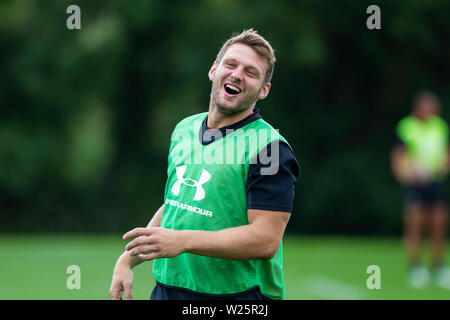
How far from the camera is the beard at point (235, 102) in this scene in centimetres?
343

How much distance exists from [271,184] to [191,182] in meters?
0.41

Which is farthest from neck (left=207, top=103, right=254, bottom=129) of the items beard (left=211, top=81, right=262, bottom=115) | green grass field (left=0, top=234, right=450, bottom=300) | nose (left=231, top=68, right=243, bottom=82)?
green grass field (left=0, top=234, right=450, bottom=300)

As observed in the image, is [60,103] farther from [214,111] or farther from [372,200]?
[214,111]

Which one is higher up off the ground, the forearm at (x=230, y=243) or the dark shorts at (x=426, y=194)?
the forearm at (x=230, y=243)

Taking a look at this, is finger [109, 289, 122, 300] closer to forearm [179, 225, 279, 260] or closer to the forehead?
forearm [179, 225, 279, 260]

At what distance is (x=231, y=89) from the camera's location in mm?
3480

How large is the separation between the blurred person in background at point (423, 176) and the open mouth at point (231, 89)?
7.07 meters

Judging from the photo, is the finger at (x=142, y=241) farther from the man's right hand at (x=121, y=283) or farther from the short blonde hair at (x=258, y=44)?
the short blonde hair at (x=258, y=44)

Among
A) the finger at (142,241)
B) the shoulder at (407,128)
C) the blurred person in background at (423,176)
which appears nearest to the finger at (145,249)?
the finger at (142,241)

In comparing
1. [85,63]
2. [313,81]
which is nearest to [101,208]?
[85,63]
